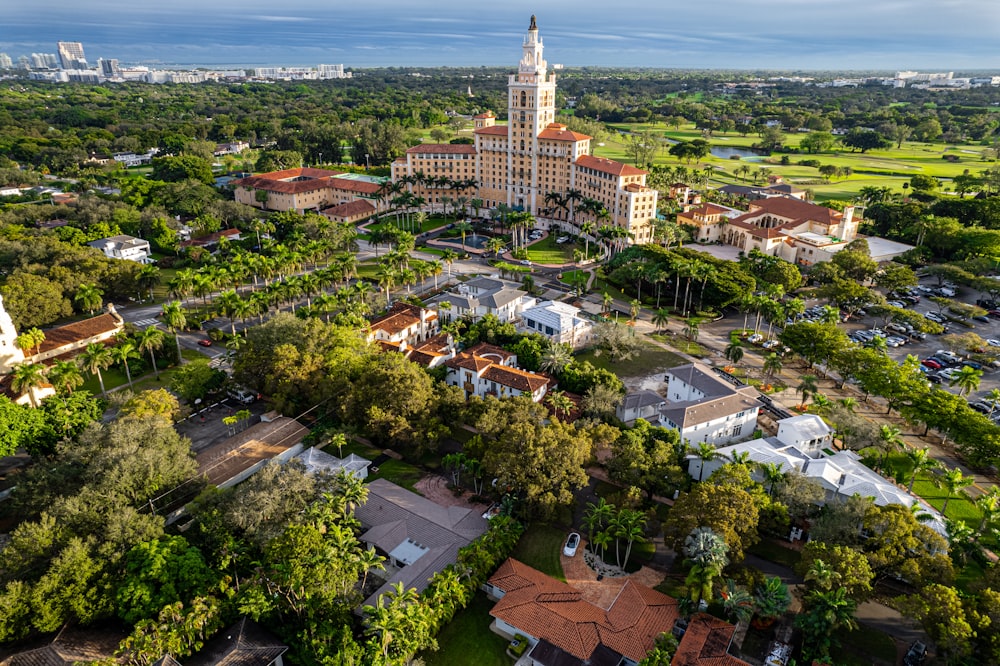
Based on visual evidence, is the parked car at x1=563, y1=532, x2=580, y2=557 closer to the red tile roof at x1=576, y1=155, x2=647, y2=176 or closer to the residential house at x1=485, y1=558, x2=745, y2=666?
the residential house at x1=485, y1=558, x2=745, y2=666

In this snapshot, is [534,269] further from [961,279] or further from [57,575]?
[57,575]

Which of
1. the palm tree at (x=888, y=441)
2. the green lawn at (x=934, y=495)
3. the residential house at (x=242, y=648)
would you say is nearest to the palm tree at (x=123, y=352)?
the residential house at (x=242, y=648)

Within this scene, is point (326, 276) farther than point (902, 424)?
Yes

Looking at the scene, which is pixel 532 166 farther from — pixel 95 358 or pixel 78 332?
pixel 95 358

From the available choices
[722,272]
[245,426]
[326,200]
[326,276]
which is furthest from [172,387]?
[326,200]

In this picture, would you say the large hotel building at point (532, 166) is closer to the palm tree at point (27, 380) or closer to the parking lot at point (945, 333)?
the parking lot at point (945, 333)
